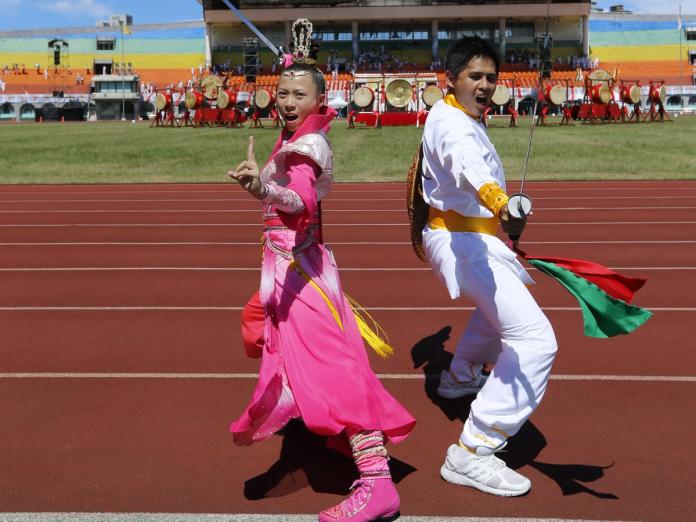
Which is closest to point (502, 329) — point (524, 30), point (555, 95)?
point (555, 95)

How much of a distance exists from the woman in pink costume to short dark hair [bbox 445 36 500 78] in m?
0.56

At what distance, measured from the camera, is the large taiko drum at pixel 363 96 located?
38.7 meters

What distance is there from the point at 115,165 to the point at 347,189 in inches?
280

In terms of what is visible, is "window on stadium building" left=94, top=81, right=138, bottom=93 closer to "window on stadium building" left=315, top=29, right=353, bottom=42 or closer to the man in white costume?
"window on stadium building" left=315, top=29, right=353, bottom=42

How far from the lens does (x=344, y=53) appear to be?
6769 cm

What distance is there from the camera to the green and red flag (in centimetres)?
318

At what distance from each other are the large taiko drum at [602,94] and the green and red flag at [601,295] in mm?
34067

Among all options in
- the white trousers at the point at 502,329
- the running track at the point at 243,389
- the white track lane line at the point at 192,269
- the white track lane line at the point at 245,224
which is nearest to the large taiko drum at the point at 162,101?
the white track lane line at the point at 245,224

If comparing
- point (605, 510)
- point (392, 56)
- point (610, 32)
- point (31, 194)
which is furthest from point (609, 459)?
point (610, 32)

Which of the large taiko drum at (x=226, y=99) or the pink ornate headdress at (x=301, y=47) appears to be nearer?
the pink ornate headdress at (x=301, y=47)

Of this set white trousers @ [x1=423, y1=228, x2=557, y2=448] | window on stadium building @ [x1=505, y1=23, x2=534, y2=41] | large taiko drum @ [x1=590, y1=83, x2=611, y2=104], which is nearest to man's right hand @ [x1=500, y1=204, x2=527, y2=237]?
white trousers @ [x1=423, y1=228, x2=557, y2=448]

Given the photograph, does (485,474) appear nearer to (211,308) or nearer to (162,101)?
(211,308)

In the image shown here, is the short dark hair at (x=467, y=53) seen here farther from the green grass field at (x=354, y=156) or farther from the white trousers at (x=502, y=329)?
the green grass field at (x=354, y=156)

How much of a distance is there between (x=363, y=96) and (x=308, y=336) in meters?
36.6
